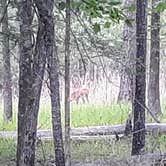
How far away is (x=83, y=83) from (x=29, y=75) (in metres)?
3.80

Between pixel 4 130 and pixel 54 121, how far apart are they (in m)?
4.19

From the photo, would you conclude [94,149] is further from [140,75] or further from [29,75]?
[29,75]

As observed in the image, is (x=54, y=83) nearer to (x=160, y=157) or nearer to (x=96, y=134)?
(x=160, y=157)

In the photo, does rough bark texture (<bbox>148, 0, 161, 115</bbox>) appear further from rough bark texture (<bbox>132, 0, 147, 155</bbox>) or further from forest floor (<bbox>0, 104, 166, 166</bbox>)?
rough bark texture (<bbox>132, 0, 147, 155</bbox>)

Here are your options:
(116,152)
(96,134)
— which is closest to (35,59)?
(116,152)

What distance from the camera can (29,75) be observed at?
461 centimetres

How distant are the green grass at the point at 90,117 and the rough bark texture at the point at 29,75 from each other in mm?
4319

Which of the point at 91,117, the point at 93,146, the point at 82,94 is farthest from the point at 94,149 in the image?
the point at 82,94

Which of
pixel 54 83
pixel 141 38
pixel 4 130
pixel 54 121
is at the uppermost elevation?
pixel 141 38

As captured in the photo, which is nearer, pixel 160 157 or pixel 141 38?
pixel 160 157

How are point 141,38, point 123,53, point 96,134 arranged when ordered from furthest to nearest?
point 96,134
point 123,53
point 141,38

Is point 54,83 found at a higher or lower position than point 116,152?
higher

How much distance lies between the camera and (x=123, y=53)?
766cm

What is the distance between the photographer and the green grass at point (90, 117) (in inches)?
382
